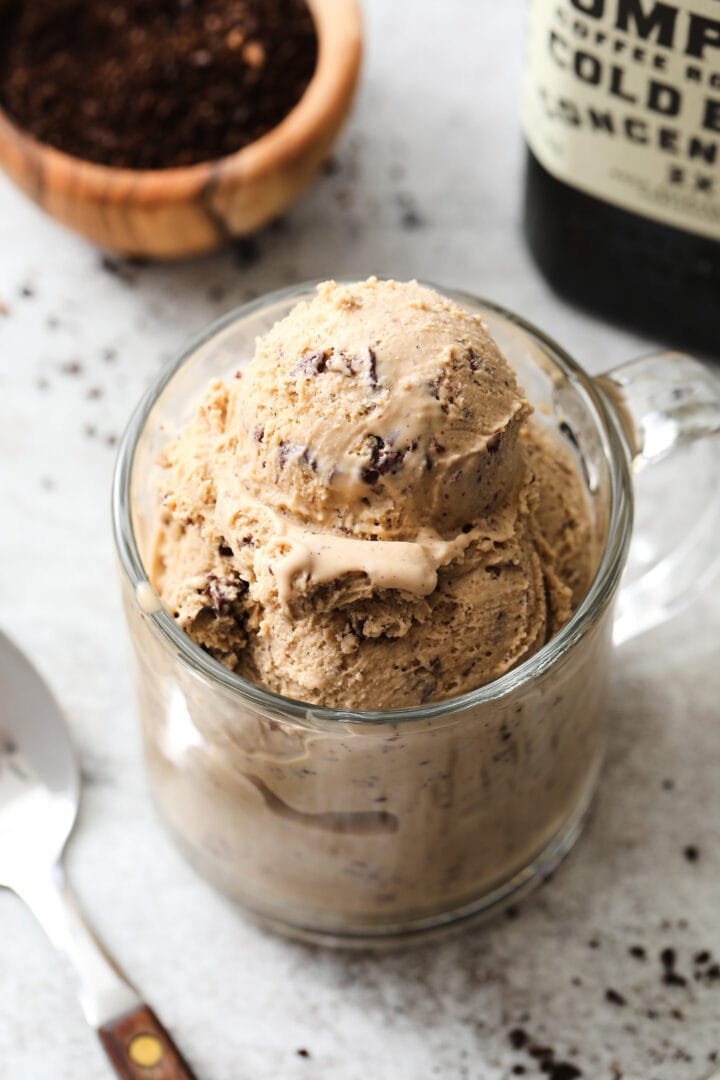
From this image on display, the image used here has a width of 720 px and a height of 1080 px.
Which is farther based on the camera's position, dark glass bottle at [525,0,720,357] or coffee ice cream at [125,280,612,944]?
dark glass bottle at [525,0,720,357]

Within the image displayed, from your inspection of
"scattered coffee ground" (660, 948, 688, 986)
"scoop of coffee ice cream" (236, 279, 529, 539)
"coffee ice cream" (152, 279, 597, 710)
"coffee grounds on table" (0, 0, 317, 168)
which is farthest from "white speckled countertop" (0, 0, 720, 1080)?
"scoop of coffee ice cream" (236, 279, 529, 539)

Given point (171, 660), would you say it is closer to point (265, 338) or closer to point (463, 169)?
point (265, 338)

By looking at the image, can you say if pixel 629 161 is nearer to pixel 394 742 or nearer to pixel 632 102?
pixel 632 102

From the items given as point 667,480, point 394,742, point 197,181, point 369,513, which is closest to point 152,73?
point 197,181

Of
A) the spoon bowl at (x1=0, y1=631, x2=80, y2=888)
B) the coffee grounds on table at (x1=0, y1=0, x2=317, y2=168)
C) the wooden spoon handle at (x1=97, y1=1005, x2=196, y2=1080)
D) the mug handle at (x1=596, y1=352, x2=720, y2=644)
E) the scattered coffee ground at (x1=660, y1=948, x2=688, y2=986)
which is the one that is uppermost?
the coffee grounds on table at (x1=0, y1=0, x2=317, y2=168)

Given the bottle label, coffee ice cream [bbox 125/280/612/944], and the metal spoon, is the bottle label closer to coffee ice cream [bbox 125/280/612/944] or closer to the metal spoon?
coffee ice cream [bbox 125/280/612/944]

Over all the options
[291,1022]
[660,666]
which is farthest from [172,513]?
[660,666]

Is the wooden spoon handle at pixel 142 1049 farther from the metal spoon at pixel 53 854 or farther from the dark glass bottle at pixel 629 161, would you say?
the dark glass bottle at pixel 629 161
